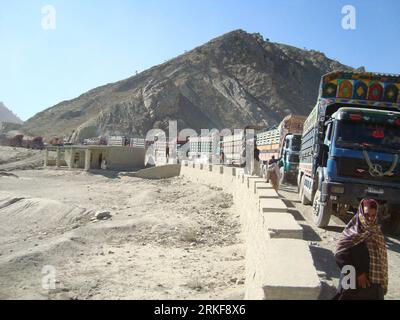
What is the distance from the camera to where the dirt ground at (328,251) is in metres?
5.69

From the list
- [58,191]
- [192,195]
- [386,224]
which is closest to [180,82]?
[58,191]

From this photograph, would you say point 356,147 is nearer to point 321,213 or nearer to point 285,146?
point 321,213

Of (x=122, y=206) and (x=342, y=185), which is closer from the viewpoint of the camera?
(x=342, y=185)

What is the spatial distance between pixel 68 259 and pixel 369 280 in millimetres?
6380

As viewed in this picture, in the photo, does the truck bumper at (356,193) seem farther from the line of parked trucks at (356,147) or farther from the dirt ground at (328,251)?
the dirt ground at (328,251)

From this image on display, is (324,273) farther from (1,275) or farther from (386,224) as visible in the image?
(1,275)

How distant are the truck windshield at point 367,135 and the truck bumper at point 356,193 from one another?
0.84m

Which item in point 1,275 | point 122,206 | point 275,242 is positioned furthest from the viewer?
point 122,206

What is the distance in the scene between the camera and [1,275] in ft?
25.6

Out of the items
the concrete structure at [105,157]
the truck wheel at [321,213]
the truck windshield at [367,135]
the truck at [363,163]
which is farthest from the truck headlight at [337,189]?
the concrete structure at [105,157]

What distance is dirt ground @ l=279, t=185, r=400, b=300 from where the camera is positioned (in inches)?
224

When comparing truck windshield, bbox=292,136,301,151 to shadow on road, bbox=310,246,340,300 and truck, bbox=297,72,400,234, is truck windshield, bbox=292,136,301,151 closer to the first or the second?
truck, bbox=297,72,400,234

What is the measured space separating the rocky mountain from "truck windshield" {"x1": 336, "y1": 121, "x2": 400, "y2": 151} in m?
50.2

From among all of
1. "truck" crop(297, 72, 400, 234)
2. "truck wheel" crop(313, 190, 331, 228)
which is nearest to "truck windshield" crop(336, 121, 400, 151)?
"truck" crop(297, 72, 400, 234)
